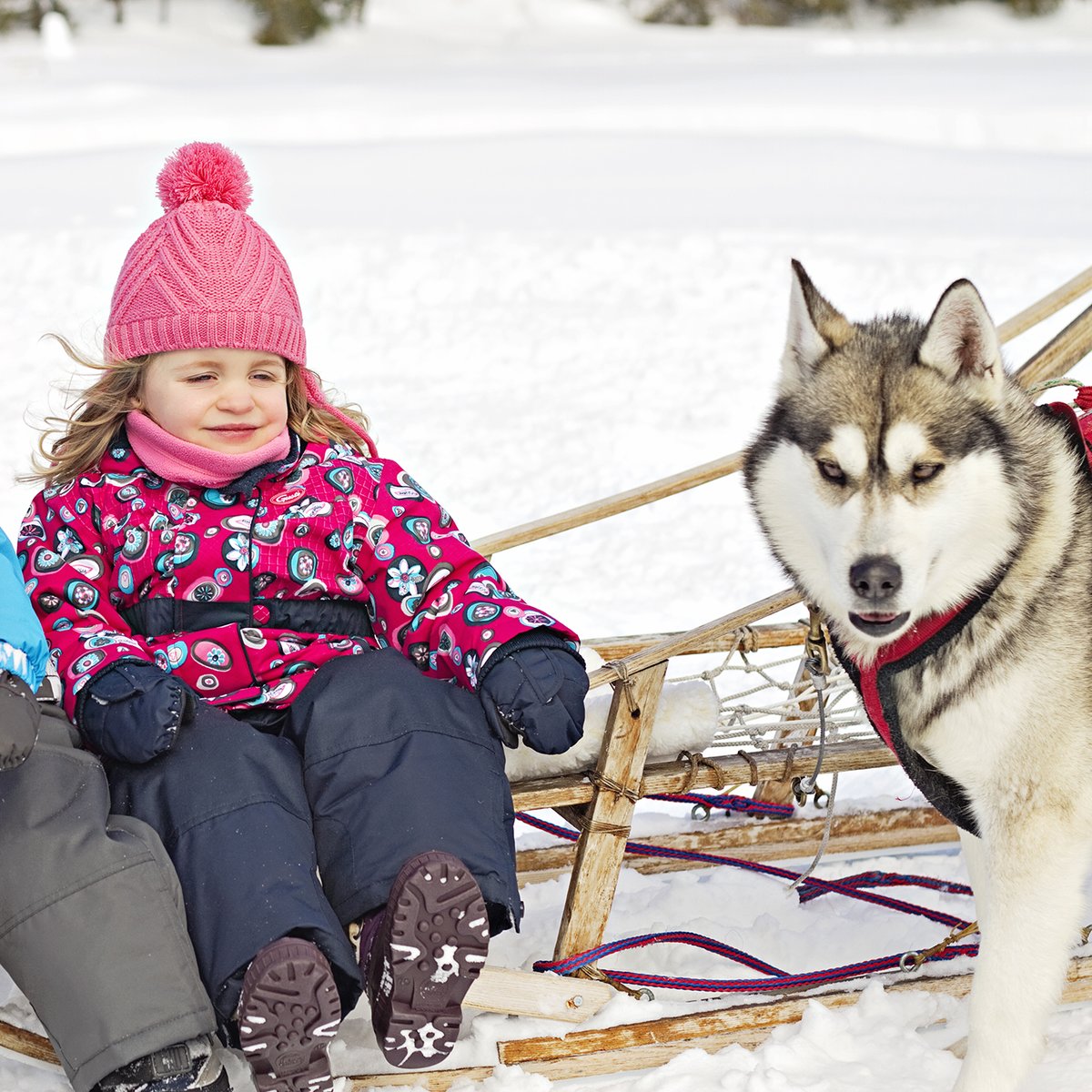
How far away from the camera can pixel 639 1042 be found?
2.10 meters

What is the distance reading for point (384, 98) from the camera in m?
14.5

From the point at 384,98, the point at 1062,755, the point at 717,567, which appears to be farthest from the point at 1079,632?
the point at 384,98

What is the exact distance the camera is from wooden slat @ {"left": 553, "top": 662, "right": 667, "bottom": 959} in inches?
88.7

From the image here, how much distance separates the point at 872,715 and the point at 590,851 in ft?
1.80

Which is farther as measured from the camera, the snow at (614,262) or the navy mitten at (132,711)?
the snow at (614,262)

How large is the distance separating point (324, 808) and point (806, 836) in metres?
1.40

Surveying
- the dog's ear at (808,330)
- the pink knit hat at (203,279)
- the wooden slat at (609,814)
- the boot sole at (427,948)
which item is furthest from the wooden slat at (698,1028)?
the pink knit hat at (203,279)

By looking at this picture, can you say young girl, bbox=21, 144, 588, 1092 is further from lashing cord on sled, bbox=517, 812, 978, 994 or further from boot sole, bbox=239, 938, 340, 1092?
lashing cord on sled, bbox=517, 812, 978, 994

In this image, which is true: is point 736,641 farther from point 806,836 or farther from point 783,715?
point 806,836

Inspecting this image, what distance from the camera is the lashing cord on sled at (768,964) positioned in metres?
2.27

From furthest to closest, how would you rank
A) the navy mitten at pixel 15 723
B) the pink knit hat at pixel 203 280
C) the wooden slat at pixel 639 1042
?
1. the pink knit hat at pixel 203 280
2. the wooden slat at pixel 639 1042
3. the navy mitten at pixel 15 723

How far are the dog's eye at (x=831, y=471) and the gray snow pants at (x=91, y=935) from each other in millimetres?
1020

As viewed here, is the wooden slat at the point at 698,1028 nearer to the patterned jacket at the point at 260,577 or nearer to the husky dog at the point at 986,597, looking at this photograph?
the husky dog at the point at 986,597

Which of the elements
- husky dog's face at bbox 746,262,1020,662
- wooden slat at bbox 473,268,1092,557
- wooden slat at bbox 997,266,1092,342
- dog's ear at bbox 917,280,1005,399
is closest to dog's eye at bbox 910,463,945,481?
husky dog's face at bbox 746,262,1020,662
